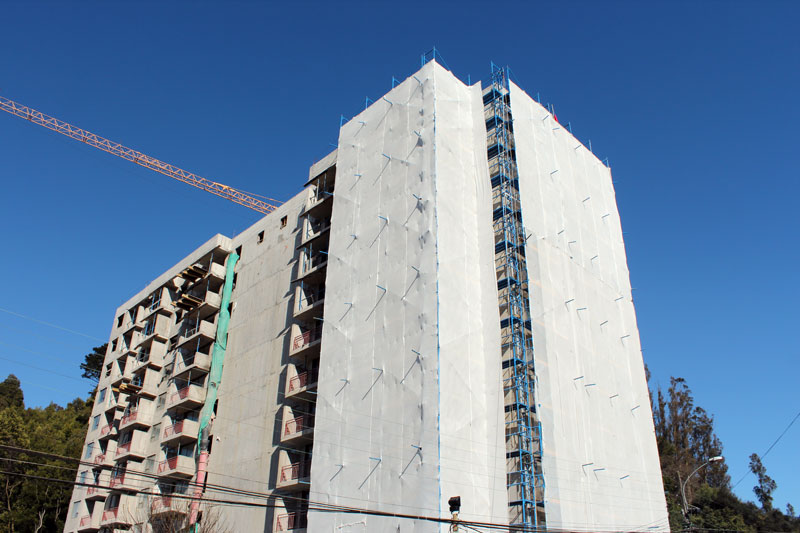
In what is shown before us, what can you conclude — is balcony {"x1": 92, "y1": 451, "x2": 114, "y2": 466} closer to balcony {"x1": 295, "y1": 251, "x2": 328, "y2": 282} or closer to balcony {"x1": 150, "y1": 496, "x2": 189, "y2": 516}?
balcony {"x1": 150, "y1": 496, "x2": 189, "y2": 516}

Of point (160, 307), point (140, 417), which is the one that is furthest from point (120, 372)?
point (140, 417)

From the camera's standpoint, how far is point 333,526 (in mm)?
28641

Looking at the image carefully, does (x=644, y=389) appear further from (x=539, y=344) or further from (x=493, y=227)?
(x=493, y=227)

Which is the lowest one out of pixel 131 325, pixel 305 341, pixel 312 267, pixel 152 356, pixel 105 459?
pixel 105 459

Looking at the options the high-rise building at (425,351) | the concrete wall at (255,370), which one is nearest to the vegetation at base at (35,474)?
the high-rise building at (425,351)

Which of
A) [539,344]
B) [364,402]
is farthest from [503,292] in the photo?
[364,402]

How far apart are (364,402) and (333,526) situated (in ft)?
18.2

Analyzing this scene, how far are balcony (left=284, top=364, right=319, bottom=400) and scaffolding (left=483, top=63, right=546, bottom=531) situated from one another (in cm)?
1079

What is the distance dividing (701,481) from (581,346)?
154ft

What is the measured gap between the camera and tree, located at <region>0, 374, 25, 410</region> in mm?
91438

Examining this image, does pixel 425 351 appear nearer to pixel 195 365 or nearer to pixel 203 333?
pixel 195 365

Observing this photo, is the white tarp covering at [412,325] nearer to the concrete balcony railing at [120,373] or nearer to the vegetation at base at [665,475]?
the vegetation at base at [665,475]

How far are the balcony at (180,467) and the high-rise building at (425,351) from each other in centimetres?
13

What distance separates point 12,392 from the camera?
9556 centimetres
